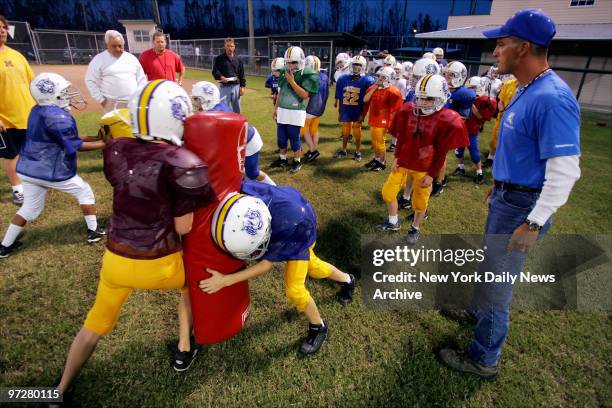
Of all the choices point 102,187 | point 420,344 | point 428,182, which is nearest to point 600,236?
point 428,182

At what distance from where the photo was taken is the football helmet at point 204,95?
4371 mm

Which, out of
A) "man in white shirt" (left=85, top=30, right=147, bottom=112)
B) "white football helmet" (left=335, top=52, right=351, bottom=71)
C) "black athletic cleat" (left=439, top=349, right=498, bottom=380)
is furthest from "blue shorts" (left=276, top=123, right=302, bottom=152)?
"black athletic cleat" (left=439, top=349, right=498, bottom=380)

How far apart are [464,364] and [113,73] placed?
669 centimetres

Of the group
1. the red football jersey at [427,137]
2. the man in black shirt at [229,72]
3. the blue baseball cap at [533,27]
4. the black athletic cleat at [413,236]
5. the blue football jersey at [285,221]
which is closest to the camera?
the blue baseball cap at [533,27]

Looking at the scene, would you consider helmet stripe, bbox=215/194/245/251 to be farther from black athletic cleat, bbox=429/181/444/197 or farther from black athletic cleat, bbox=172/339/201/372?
black athletic cleat, bbox=429/181/444/197

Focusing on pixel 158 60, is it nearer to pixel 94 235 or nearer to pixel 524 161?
pixel 94 235

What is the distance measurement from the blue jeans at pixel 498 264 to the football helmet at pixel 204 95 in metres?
3.55

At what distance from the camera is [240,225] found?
6.06 feet

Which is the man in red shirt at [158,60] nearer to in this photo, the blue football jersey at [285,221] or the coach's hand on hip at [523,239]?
the blue football jersey at [285,221]

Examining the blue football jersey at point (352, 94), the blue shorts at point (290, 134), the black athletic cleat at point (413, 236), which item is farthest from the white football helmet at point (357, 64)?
the black athletic cleat at point (413, 236)

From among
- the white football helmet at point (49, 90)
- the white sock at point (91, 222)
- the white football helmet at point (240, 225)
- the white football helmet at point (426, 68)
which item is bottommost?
the white sock at point (91, 222)

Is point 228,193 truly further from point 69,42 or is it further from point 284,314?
point 69,42

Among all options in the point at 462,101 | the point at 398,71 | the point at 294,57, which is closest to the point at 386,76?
the point at 462,101

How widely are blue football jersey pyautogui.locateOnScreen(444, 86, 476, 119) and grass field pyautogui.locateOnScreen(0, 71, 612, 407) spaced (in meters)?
4.08
